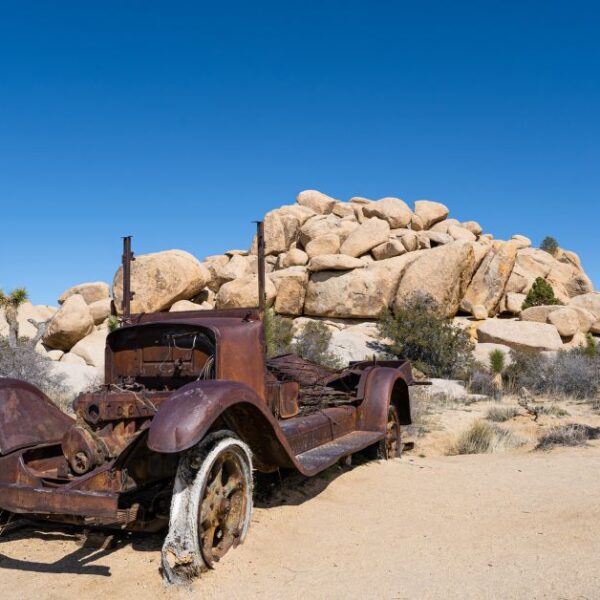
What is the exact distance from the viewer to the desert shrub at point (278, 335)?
57.1 ft

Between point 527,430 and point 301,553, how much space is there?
6969 millimetres

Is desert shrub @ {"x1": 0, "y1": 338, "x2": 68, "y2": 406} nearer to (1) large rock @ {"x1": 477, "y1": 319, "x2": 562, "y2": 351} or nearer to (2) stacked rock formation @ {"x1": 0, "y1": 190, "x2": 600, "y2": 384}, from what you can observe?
(2) stacked rock formation @ {"x1": 0, "y1": 190, "x2": 600, "y2": 384}

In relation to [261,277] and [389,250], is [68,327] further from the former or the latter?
[261,277]

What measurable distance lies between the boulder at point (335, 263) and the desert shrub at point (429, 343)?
5918 millimetres

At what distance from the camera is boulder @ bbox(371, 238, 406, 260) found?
28906mm

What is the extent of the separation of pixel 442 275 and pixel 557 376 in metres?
11.3

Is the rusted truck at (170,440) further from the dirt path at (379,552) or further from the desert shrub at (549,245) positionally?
the desert shrub at (549,245)

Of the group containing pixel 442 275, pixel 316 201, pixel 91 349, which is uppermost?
pixel 316 201

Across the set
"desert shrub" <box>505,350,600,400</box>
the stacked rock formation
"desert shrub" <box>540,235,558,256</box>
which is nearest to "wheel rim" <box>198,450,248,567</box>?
"desert shrub" <box>505,350,600,400</box>

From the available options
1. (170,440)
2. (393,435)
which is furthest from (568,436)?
(170,440)

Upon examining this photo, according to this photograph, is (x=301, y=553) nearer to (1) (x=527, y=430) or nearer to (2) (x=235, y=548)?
(2) (x=235, y=548)

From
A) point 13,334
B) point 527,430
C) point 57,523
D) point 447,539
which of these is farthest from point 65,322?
point 447,539

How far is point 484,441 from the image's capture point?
895 cm

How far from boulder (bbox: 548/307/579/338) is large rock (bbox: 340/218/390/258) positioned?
28.9 feet
